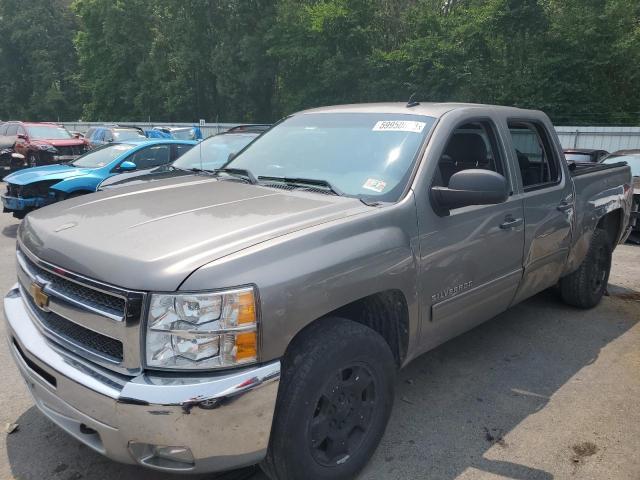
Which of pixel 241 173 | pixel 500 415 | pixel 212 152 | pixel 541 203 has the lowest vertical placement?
pixel 500 415

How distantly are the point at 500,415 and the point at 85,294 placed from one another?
8.31 feet

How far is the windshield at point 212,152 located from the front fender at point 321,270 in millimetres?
5141

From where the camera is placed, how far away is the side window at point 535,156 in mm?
4211

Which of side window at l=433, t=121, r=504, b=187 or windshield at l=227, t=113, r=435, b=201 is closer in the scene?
windshield at l=227, t=113, r=435, b=201

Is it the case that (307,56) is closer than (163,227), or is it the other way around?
(163,227)

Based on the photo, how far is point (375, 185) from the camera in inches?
120

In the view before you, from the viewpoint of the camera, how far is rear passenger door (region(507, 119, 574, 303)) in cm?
388

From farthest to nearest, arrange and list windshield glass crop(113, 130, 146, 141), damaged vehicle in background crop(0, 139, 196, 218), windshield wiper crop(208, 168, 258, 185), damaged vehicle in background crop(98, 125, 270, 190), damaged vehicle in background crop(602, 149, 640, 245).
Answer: windshield glass crop(113, 130, 146, 141), damaged vehicle in background crop(0, 139, 196, 218), damaged vehicle in background crop(602, 149, 640, 245), damaged vehicle in background crop(98, 125, 270, 190), windshield wiper crop(208, 168, 258, 185)

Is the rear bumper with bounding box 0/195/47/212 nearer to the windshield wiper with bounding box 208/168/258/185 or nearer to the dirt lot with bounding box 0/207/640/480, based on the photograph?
the dirt lot with bounding box 0/207/640/480

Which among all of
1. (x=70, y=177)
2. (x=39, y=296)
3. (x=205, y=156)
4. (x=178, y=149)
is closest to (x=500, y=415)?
(x=39, y=296)

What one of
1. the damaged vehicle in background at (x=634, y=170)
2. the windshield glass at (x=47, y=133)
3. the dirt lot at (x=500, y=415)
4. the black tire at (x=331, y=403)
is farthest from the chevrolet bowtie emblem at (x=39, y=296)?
the windshield glass at (x=47, y=133)

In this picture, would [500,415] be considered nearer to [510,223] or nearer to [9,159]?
[510,223]

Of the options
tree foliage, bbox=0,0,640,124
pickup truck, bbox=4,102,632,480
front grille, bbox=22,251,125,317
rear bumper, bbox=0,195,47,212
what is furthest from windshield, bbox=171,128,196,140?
front grille, bbox=22,251,125,317

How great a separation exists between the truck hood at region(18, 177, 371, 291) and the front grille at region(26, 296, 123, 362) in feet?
0.86
